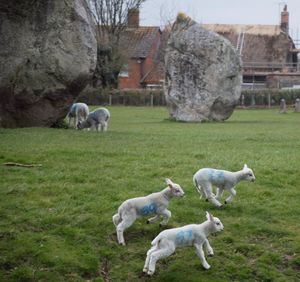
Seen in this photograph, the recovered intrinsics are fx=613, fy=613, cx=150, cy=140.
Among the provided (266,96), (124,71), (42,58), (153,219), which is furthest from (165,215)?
(124,71)

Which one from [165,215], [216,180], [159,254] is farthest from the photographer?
[216,180]

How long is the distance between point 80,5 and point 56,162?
10.6 metres

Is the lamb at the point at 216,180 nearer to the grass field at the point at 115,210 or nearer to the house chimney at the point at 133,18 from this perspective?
the grass field at the point at 115,210

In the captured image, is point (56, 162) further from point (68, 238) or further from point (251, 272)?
point (251, 272)

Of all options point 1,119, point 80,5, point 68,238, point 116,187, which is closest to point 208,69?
point 80,5

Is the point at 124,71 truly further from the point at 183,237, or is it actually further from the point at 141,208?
the point at 183,237

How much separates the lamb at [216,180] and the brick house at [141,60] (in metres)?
59.1

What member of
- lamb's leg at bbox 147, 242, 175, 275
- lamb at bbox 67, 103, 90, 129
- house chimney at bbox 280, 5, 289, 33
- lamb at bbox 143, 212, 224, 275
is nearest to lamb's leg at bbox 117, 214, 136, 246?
lamb at bbox 143, 212, 224, 275

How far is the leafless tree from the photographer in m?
59.0

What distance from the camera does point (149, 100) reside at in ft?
179

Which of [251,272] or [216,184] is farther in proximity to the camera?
[216,184]

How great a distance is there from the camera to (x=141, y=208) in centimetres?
945

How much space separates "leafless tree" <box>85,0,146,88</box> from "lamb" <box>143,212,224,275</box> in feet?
167

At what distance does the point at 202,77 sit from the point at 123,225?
23536 mm
